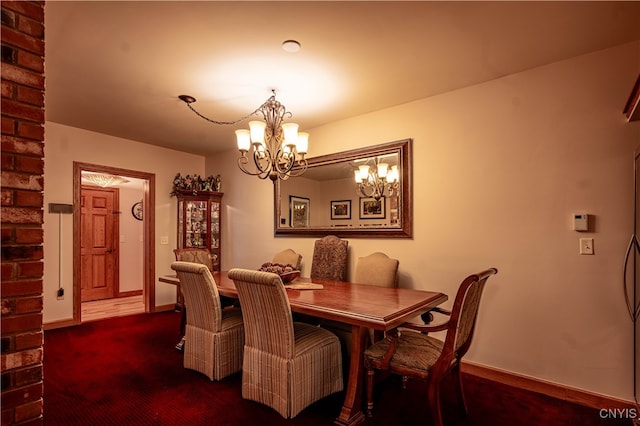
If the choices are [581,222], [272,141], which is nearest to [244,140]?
[272,141]

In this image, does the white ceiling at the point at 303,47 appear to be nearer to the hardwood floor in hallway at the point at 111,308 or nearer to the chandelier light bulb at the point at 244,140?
the chandelier light bulb at the point at 244,140

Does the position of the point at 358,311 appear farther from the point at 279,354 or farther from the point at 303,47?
the point at 303,47

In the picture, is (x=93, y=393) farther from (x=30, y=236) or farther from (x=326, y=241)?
(x=326, y=241)

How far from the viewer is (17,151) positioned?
1.15m

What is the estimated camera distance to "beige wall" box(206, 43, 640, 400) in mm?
2281

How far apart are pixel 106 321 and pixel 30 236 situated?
12.7ft

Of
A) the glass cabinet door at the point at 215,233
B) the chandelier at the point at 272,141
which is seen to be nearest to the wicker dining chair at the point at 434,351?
the chandelier at the point at 272,141

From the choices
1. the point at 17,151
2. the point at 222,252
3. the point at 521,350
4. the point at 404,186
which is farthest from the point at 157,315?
the point at 521,350

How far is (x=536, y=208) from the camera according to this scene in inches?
101

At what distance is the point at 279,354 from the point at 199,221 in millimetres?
3522

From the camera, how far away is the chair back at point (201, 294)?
2482 millimetres

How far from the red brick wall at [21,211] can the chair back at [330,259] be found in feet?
8.70

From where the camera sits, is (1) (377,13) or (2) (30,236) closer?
(2) (30,236)

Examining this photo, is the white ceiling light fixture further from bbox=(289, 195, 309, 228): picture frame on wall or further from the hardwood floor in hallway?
the hardwood floor in hallway
